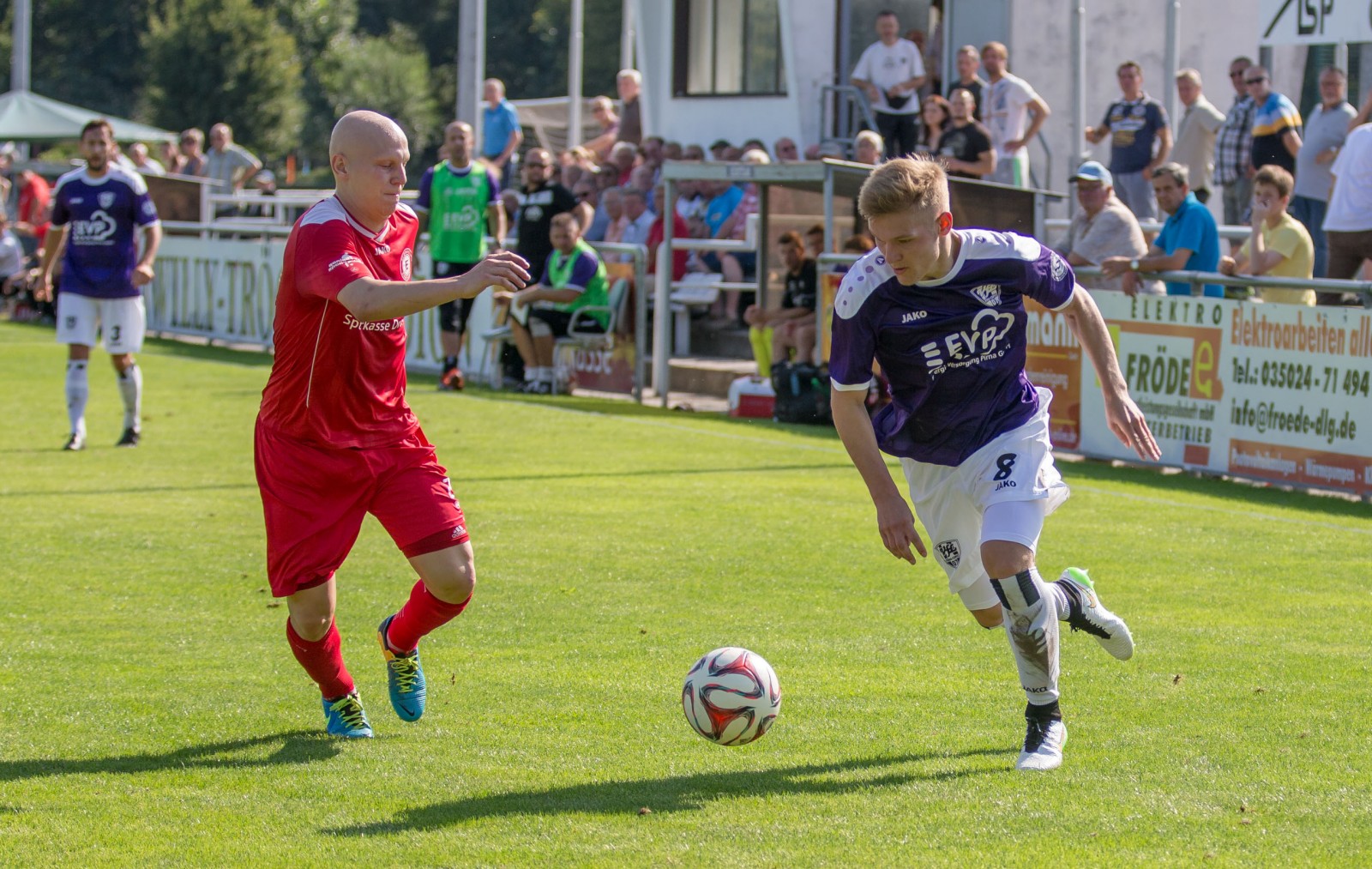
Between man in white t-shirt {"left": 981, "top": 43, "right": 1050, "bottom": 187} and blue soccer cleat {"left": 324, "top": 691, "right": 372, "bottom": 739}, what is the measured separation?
1246 cm

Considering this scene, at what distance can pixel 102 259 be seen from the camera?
12953 millimetres

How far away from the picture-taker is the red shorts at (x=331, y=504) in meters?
5.53

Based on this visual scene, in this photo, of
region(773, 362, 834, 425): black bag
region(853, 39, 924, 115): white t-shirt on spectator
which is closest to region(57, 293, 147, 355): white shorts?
region(773, 362, 834, 425): black bag

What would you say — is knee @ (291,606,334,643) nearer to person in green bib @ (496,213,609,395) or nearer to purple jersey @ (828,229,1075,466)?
purple jersey @ (828,229,1075,466)

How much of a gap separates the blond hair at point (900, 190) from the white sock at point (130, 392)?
9230mm

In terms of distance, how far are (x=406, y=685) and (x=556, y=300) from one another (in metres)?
11.6

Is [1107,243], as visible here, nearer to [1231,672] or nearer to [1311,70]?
[1231,672]

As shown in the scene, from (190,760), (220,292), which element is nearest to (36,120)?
(220,292)

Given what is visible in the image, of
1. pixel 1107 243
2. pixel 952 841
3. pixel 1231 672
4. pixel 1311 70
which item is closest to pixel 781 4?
pixel 1311 70

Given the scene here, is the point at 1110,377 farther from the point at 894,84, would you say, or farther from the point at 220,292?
the point at 220,292

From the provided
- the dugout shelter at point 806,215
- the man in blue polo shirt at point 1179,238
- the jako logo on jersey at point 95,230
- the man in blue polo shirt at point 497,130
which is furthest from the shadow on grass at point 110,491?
the man in blue polo shirt at point 497,130

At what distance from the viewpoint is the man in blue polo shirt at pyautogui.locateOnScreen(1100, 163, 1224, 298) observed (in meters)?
12.7

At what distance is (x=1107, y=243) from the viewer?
1337 cm

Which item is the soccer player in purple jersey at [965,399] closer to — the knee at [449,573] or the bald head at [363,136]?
the knee at [449,573]
